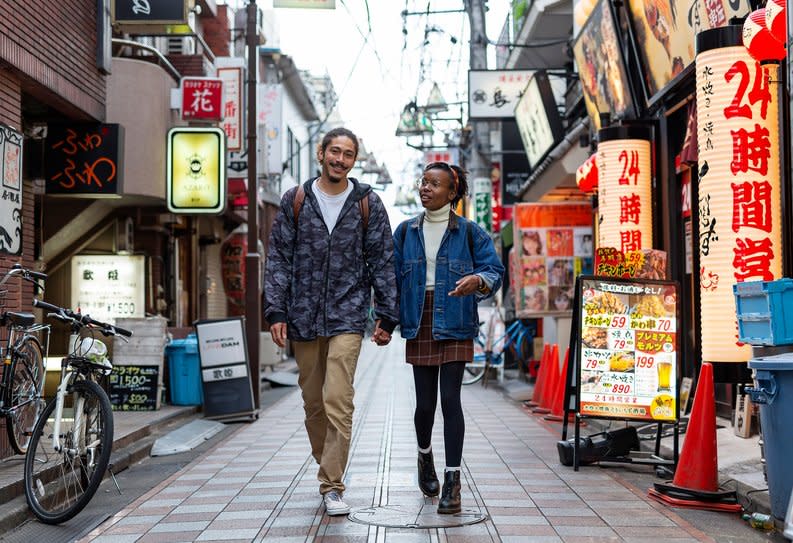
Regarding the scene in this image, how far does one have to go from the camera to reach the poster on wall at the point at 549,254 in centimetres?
1814

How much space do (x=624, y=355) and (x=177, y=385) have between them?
23.3 feet

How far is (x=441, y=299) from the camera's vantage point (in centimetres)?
668

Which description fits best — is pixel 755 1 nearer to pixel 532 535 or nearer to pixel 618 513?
pixel 618 513

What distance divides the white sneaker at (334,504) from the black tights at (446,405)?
0.71 m

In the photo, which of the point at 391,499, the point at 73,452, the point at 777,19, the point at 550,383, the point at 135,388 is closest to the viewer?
the point at 73,452

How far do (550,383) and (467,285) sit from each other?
7840mm

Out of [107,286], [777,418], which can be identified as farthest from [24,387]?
[107,286]

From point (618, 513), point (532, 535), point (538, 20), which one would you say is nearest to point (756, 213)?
point (618, 513)

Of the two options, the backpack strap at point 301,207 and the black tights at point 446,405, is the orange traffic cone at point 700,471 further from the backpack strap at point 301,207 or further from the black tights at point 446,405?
the backpack strap at point 301,207

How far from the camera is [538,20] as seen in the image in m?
23.5

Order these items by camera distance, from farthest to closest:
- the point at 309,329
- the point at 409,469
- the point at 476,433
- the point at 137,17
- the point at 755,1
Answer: the point at 137,17 → the point at 476,433 → the point at 755,1 → the point at 409,469 → the point at 309,329

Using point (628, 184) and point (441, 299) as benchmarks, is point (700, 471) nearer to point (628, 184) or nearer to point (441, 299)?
point (441, 299)

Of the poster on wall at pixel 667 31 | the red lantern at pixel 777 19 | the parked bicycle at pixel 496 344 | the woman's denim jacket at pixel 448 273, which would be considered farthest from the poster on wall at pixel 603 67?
the woman's denim jacket at pixel 448 273

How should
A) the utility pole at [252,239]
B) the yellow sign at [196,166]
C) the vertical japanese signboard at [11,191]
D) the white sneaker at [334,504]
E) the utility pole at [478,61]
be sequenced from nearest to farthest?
the white sneaker at [334,504], the vertical japanese signboard at [11,191], the utility pole at [252,239], the yellow sign at [196,166], the utility pole at [478,61]
